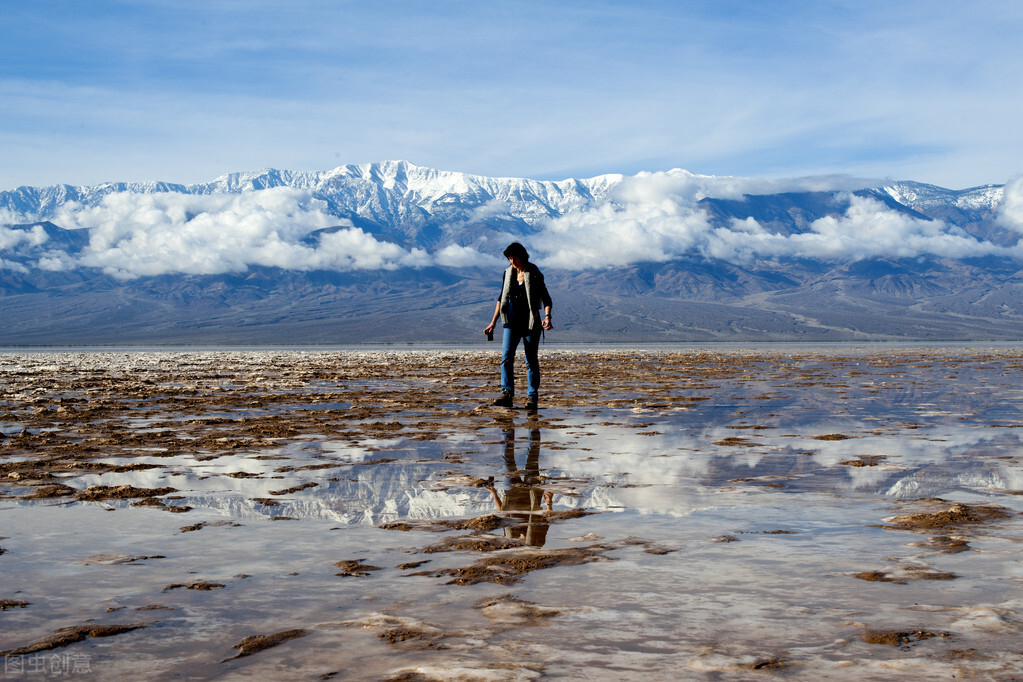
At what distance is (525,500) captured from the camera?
6242mm

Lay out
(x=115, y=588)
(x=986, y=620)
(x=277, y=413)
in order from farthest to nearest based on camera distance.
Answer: (x=277, y=413) → (x=115, y=588) → (x=986, y=620)

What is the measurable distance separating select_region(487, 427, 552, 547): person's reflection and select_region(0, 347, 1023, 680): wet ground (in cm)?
4

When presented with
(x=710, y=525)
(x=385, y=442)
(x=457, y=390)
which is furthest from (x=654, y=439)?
(x=457, y=390)

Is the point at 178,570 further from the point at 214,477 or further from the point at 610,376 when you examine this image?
the point at 610,376

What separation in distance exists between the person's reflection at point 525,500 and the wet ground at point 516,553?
0.04 metres

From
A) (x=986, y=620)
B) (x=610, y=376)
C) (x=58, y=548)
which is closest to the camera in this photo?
(x=986, y=620)

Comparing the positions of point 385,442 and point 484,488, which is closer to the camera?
point 484,488

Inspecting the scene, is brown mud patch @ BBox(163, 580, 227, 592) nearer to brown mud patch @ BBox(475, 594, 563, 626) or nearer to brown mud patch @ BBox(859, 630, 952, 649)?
brown mud patch @ BBox(475, 594, 563, 626)

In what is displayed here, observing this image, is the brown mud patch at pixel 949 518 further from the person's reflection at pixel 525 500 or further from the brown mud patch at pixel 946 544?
the person's reflection at pixel 525 500

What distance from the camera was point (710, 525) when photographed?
17.5 feet

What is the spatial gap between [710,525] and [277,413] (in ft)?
30.3

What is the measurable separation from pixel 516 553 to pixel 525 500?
1.52 m

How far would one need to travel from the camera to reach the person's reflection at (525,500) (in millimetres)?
5242

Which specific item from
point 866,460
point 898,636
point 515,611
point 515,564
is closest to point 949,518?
point 898,636
